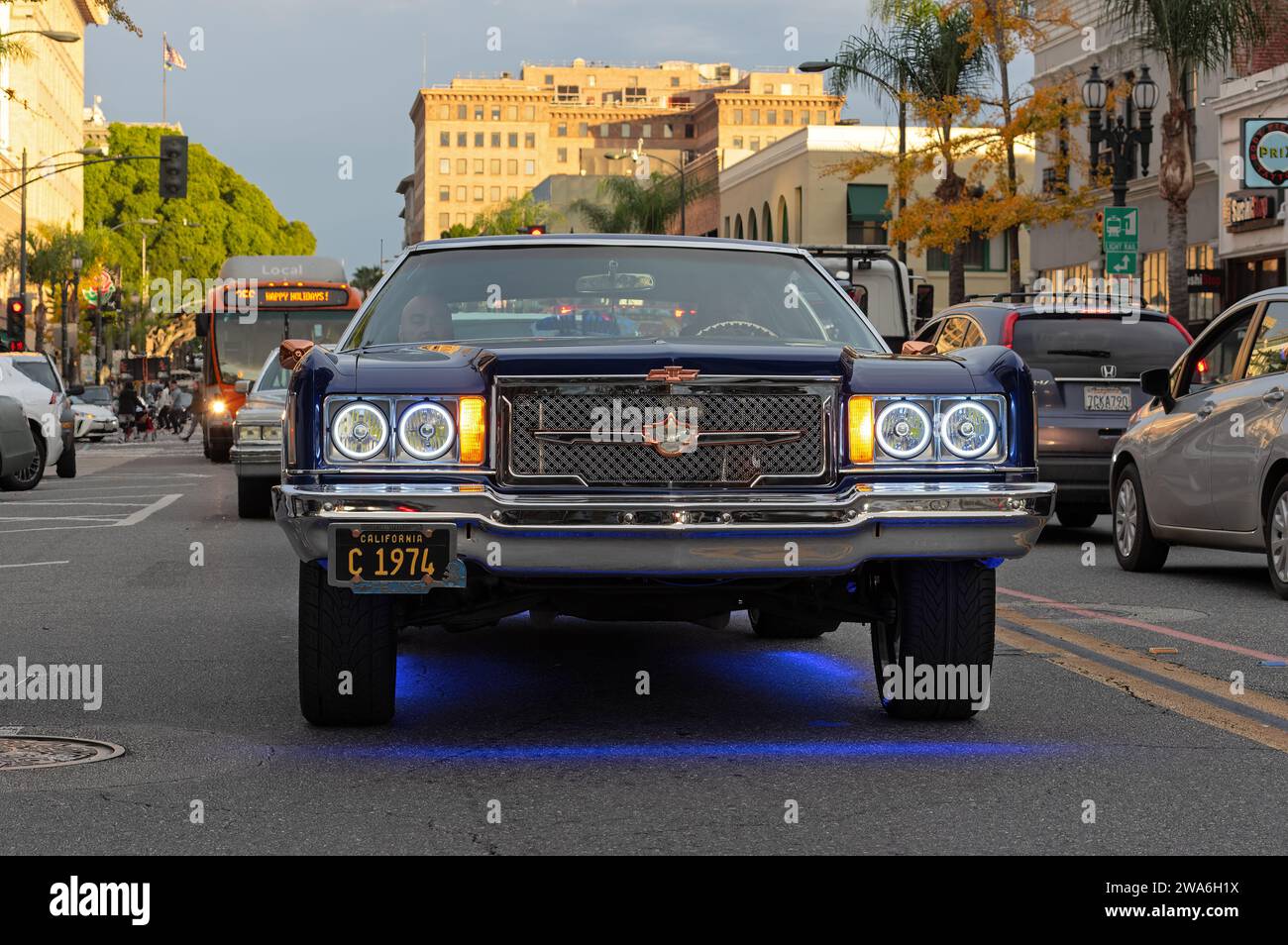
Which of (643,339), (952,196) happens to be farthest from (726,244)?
(952,196)

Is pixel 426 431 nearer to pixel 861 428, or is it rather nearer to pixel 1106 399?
pixel 861 428

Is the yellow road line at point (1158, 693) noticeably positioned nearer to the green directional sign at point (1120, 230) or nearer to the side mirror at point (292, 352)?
the side mirror at point (292, 352)

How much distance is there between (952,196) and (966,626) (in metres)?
42.7

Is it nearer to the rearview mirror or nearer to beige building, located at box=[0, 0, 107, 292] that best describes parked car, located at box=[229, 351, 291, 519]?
the rearview mirror

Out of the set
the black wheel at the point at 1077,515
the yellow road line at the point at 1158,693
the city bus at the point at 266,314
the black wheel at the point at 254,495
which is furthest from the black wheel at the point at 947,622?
the city bus at the point at 266,314

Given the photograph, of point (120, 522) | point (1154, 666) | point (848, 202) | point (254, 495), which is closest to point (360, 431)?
point (1154, 666)

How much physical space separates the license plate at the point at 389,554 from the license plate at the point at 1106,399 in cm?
1030

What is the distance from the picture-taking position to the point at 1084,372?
1582cm

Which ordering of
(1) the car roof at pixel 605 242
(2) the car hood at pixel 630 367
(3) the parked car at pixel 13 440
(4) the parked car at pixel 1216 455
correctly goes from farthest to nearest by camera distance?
(3) the parked car at pixel 13 440 < (4) the parked car at pixel 1216 455 < (1) the car roof at pixel 605 242 < (2) the car hood at pixel 630 367

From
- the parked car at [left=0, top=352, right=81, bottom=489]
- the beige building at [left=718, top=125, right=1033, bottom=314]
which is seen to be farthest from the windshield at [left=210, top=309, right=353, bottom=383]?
the beige building at [left=718, top=125, right=1033, bottom=314]

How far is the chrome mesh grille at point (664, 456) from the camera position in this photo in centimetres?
636

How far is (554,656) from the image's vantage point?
8.84 metres

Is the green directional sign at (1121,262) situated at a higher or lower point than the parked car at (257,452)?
higher

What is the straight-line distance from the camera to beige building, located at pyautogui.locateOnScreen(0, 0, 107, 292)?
253 feet
